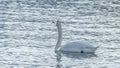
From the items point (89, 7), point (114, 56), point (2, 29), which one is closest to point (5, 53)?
point (114, 56)

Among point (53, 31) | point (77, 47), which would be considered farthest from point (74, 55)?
point (53, 31)

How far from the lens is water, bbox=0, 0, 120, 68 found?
25672mm

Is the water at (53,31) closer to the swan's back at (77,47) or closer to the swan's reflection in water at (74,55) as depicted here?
the swan's reflection in water at (74,55)

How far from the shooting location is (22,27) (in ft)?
113

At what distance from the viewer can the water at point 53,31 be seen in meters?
25.7

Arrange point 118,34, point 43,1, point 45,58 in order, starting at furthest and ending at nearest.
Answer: point 43,1
point 118,34
point 45,58

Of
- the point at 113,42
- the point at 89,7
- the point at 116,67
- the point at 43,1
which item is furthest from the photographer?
the point at 43,1

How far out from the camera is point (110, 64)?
983 inches

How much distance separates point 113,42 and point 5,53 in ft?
19.6

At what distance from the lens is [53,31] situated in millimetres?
33375

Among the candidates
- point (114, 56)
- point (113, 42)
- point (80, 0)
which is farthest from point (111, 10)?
point (114, 56)

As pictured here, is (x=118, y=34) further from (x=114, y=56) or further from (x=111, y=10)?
(x=111, y=10)

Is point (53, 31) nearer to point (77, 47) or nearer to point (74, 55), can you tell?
point (77, 47)

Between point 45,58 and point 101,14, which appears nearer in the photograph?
point 45,58
